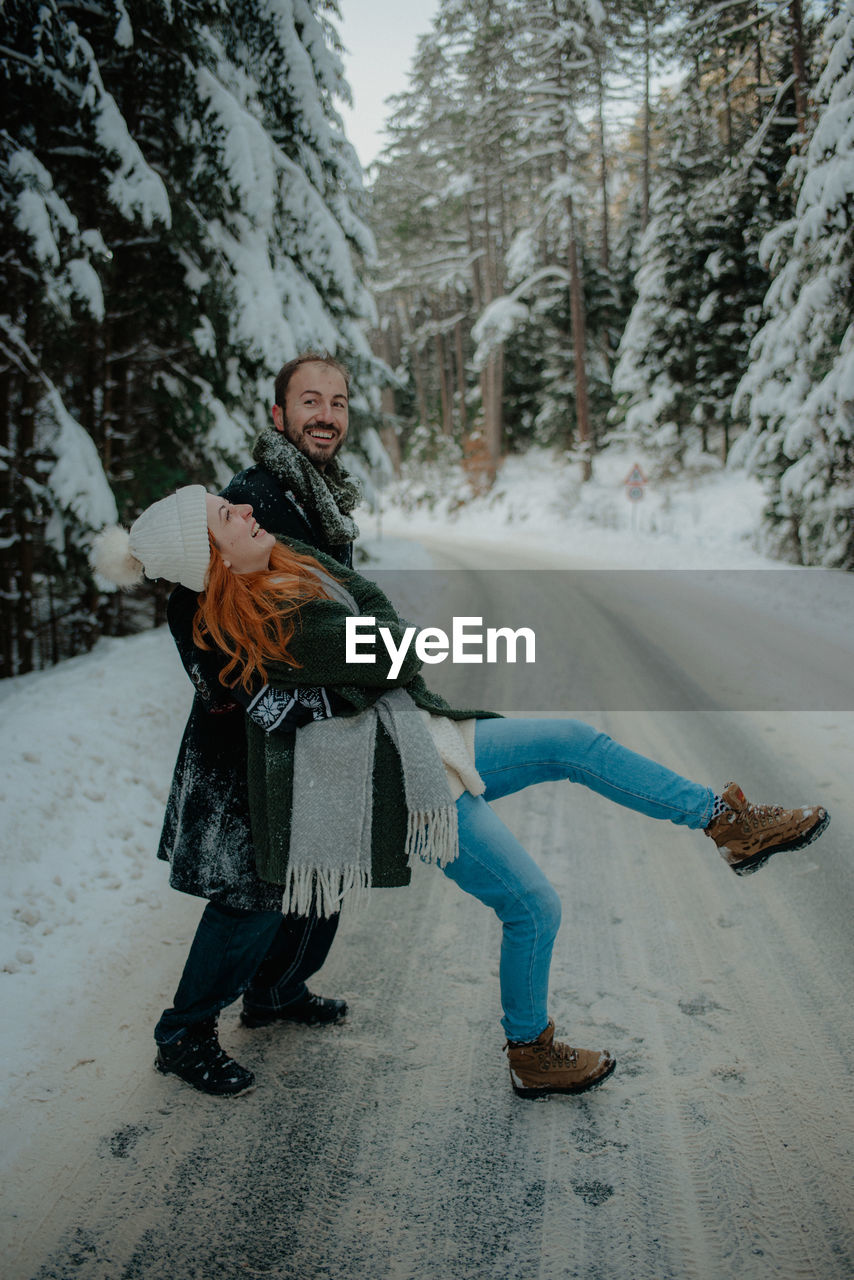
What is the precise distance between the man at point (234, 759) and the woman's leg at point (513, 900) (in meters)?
0.55

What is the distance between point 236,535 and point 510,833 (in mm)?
1145

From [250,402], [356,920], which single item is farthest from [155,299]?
[356,920]

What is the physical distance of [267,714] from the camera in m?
2.07

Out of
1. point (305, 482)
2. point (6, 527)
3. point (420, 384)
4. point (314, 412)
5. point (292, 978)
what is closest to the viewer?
point (305, 482)

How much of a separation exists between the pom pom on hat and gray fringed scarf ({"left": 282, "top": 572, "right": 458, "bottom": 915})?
635mm

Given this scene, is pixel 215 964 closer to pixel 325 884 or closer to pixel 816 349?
pixel 325 884

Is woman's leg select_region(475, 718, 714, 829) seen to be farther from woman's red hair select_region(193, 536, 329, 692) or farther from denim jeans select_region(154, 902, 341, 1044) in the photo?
denim jeans select_region(154, 902, 341, 1044)

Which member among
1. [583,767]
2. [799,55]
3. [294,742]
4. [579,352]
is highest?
[799,55]

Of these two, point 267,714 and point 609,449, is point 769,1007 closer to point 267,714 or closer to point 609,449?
point 267,714

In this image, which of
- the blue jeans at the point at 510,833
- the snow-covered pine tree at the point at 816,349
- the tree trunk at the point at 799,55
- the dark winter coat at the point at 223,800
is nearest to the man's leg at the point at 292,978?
the dark winter coat at the point at 223,800

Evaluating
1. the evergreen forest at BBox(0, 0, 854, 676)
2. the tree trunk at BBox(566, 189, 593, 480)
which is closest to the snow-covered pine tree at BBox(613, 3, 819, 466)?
the evergreen forest at BBox(0, 0, 854, 676)

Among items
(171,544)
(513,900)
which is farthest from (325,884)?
(171,544)

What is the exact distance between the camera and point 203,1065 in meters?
2.32

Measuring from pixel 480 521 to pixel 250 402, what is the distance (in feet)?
71.5
